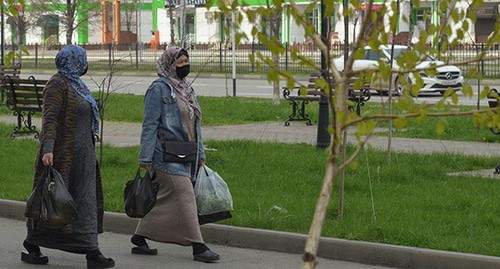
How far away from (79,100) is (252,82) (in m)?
30.9

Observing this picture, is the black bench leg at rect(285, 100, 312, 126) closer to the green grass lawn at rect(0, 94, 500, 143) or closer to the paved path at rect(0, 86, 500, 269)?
the green grass lawn at rect(0, 94, 500, 143)

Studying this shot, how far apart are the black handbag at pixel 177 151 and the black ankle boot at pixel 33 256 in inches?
49.3

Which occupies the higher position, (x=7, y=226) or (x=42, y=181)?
(x=42, y=181)

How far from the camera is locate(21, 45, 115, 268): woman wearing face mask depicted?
28.7 ft

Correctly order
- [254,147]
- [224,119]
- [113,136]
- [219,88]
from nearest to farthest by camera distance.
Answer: [254,147] < [113,136] < [224,119] < [219,88]

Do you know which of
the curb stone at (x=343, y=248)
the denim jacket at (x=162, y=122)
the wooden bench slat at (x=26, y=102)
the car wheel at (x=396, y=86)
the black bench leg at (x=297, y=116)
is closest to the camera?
the car wheel at (x=396, y=86)

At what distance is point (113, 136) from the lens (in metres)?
18.8

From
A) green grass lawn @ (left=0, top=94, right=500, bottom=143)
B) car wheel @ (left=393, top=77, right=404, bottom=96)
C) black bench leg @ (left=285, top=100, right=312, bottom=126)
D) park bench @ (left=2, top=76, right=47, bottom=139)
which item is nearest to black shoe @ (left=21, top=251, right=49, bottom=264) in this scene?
car wheel @ (left=393, top=77, right=404, bottom=96)

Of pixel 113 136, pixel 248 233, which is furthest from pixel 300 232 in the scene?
pixel 113 136

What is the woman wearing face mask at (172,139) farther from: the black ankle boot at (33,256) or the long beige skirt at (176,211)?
the black ankle boot at (33,256)

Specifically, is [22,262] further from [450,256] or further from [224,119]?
[224,119]

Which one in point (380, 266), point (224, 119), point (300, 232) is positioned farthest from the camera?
point (224, 119)

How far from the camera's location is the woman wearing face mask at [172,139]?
9.00m

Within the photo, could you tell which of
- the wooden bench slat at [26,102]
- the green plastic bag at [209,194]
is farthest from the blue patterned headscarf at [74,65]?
the wooden bench slat at [26,102]
